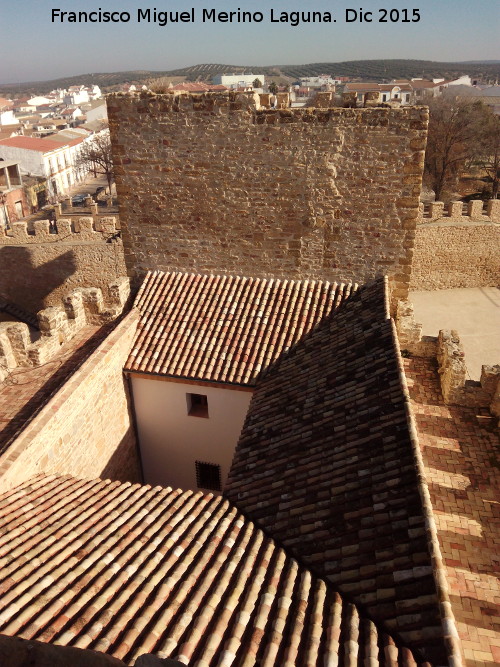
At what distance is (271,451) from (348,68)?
176m

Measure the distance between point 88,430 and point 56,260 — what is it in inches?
580

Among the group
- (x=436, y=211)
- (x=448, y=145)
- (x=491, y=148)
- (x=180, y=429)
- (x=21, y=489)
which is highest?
(x=448, y=145)

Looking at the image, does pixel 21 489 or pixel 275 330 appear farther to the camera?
pixel 275 330

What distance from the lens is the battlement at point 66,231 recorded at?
19.9 metres

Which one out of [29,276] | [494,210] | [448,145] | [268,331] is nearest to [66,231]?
[29,276]

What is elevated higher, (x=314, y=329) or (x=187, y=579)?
(x=314, y=329)

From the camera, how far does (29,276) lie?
21.0m

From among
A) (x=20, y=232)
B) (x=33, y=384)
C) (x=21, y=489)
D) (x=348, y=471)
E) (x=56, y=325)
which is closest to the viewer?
(x=348, y=471)

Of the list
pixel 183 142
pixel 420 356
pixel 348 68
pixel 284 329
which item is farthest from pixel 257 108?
pixel 348 68

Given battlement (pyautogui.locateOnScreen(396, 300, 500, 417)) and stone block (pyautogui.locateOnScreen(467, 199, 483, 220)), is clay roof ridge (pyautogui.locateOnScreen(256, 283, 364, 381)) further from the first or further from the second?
stone block (pyautogui.locateOnScreen(467, 199, 483, 220))

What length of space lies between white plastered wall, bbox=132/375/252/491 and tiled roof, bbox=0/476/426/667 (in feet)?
9.29

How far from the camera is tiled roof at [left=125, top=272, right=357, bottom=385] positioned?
27.0 ft

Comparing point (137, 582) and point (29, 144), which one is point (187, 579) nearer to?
point (137, 582)

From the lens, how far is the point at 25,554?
460 cm
